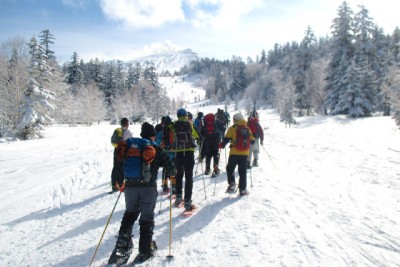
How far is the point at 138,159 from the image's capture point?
15.7 ft

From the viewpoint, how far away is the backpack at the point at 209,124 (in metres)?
9.68

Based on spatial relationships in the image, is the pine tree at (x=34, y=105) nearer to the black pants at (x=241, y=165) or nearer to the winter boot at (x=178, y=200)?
the winter boot at (x=178, y=200)

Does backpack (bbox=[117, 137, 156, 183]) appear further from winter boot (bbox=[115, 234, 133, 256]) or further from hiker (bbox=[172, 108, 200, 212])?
hiker (bbox=[172, 108, 200, 212])

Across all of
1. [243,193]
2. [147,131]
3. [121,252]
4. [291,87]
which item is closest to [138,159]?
[147,131]

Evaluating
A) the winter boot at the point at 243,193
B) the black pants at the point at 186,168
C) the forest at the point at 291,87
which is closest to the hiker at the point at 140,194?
the black pants at the point at 186,168

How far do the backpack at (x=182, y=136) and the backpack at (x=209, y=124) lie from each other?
2744 millimetres

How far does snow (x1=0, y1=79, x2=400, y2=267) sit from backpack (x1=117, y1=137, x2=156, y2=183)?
141 centimetres

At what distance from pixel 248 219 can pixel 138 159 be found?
9.37 ft

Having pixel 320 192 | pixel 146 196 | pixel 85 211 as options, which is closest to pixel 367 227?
pixel 320 192

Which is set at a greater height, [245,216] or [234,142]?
[234,142]

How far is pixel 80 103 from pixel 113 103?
12.7 metres

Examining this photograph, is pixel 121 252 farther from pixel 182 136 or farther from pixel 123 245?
pixel 182 136

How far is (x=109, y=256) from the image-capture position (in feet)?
16.4

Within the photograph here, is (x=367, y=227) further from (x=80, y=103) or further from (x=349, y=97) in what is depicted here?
(x=80, y=103)
